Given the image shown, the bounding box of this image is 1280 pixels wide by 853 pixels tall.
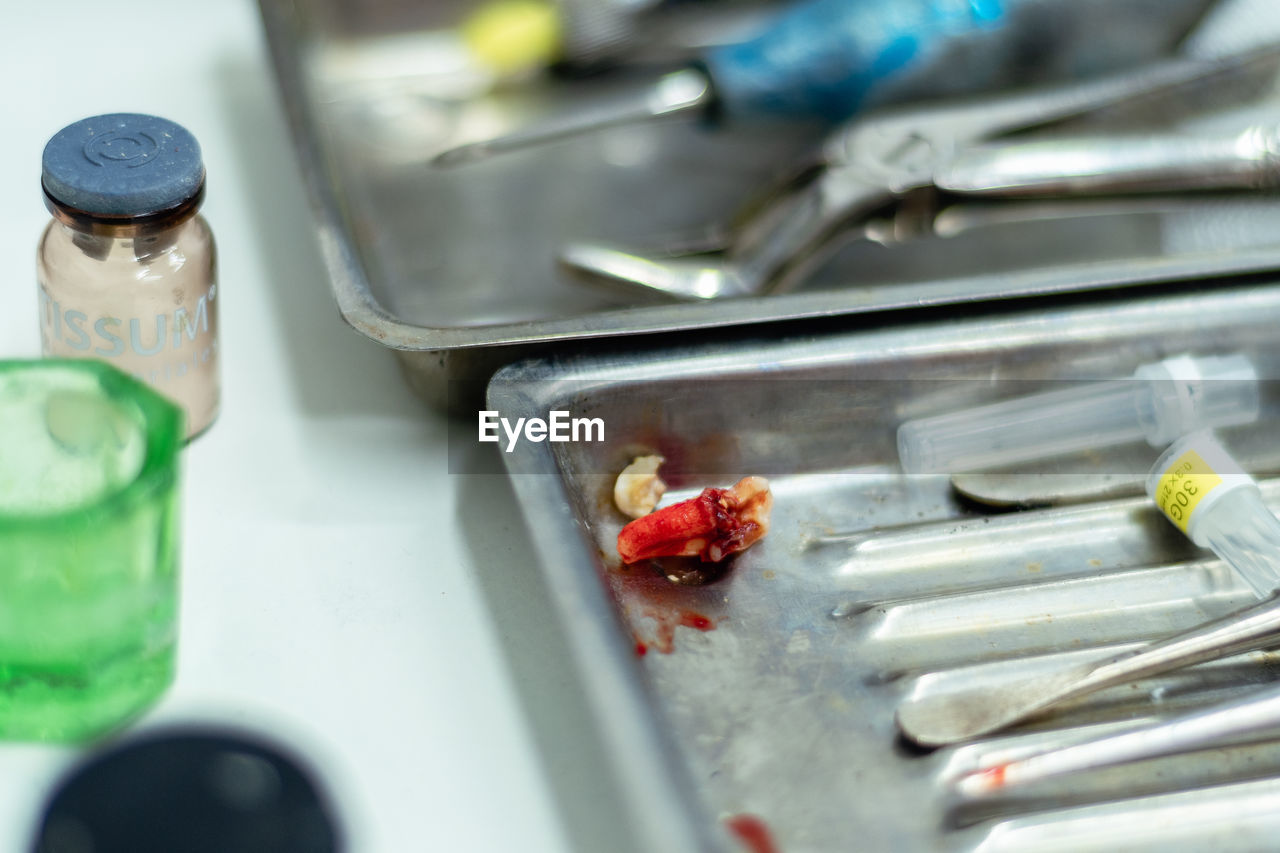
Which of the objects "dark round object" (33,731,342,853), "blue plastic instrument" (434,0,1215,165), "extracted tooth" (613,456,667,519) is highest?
"blue plastic instrument" (434,0,1215,165)

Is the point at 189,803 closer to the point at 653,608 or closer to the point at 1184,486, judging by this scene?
the point at 653,608

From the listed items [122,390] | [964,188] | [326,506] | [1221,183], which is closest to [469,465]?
[326,506]

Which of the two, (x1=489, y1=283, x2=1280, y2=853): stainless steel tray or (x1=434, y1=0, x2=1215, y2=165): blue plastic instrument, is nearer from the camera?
(x1=489, y1=283, x2=1280, y2=853): stainless steel tray

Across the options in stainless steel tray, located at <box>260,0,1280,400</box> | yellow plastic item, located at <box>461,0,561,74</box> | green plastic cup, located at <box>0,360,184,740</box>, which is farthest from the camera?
yellow plastic item, located at <box>461,0,561,74</box>

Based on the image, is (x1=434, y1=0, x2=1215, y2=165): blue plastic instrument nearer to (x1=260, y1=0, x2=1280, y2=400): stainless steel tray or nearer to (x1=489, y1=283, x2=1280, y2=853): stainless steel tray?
(x1=260, y1=0, x2=1280, y2=400): stainless steel tray

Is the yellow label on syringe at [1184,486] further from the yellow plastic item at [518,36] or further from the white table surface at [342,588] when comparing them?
the yellow plastic item at [518,36]

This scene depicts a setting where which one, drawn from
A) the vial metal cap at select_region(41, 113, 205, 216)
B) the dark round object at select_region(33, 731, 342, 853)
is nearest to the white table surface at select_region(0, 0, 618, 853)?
the dark round object at select_region(33, 731, 342, 853)

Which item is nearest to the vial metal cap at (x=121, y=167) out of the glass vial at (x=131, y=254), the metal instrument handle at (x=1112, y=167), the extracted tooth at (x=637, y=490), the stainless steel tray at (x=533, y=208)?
the glass vial at (x=131, y=254)

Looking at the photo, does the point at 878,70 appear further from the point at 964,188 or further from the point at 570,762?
the point at 570,762

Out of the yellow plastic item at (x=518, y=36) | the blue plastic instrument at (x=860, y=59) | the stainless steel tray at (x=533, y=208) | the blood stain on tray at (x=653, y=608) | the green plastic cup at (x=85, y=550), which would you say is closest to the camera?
the green plastic cup at (x=85, y=550)

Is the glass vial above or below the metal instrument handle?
below
